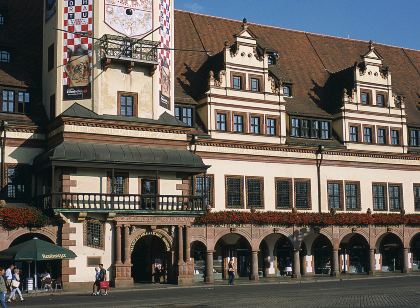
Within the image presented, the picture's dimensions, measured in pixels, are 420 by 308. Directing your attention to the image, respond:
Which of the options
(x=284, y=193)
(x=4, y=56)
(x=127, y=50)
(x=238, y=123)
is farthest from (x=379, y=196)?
(x=4, y=56)

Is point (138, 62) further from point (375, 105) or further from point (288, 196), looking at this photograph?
point (375, 105)

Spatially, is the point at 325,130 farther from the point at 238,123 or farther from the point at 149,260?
the point at 149,260

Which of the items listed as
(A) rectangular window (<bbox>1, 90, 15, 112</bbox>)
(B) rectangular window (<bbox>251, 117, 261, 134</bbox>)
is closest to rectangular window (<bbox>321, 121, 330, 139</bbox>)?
(B) rectangular window (<bbox>251, 117, 261, 134</bbox>)

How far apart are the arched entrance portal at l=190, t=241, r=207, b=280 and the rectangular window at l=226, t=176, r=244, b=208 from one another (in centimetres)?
354

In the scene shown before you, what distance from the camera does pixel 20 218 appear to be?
4162 centimetres

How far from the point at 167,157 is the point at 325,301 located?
703 inches

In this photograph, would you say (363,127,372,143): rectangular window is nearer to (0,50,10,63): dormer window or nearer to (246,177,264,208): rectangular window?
(246,177,264,208): rectangular window

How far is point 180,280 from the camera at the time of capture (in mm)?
45344

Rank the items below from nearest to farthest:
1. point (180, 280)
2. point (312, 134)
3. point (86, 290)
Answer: point (86, 290) → point (180, 280) → point (312, 134)

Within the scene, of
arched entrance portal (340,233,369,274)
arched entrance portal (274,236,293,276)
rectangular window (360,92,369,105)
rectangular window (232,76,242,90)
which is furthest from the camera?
rectangular window (360,92,369,105)

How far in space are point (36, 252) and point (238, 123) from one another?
65.5 feet

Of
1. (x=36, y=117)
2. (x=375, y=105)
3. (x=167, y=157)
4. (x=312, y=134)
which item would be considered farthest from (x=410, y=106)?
(x=36, y=117)

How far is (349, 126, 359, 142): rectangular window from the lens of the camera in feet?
192

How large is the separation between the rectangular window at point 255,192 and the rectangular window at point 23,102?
1638 cm
